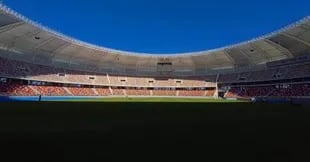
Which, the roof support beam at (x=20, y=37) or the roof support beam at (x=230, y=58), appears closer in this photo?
the roof support beam at (x=20, y=37)

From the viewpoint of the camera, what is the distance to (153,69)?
80.7 m

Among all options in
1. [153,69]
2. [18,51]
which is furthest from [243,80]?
[18,51]

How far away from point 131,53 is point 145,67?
9367 mm

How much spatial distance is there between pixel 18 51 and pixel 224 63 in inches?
1702

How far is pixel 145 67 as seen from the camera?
79.8m

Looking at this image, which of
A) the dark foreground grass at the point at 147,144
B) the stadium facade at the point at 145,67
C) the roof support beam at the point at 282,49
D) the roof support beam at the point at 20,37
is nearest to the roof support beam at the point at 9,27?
the stadium facade at the point at 145,67

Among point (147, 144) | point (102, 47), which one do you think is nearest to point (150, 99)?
point (102, 47)

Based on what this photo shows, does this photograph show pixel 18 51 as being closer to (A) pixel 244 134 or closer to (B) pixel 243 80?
(B) pixel 243 80

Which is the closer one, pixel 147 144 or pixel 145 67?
pixel 147 144

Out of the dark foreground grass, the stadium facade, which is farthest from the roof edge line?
the dark foreground grass

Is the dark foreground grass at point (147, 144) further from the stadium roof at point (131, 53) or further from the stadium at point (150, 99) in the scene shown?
the stadium roof at point (131, 53)

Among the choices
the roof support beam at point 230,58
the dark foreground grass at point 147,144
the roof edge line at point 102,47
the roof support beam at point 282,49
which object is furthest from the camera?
the roof support beam at point 230,58

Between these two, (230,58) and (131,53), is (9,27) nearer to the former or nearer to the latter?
(131,53)

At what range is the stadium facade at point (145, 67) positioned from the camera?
5142 cm
